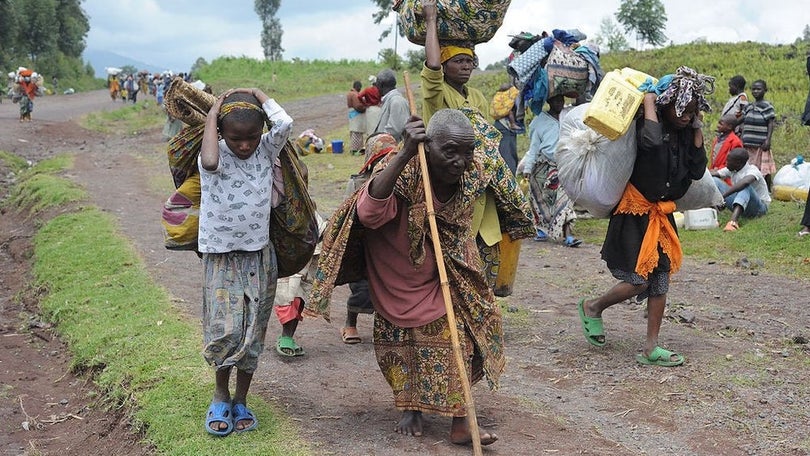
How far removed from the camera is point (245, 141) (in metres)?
4.18

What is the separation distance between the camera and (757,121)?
11.5 metres

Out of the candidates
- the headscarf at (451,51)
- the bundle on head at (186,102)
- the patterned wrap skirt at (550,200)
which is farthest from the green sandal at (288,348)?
the patterned wrap skirt at (550,200)

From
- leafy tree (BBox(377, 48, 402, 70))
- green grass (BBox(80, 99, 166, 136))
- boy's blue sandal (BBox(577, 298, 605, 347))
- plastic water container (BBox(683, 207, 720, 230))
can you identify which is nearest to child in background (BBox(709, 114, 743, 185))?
plastic water container (BBox(683, 207, 720, 230))

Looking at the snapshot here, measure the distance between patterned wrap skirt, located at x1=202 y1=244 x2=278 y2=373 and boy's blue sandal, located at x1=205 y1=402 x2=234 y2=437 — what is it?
0.26 m

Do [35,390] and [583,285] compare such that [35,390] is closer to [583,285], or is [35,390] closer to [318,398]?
[318,398]

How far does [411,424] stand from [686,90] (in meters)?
2.58

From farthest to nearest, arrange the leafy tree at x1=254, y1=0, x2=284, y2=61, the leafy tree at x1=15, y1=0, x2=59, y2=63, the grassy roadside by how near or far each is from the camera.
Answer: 1. the leafy tree at x1=254, y1=0, x2=284, y2=61
2. the leafy tree at x1=15, y1=0, x2=59, y2=63
3. the grassy roadside

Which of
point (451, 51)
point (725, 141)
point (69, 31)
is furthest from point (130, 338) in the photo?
point (69, 31)

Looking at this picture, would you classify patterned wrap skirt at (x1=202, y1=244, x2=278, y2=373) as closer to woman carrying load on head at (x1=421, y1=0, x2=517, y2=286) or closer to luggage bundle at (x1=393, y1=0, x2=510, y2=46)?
woman carrying load on head at (x1=421, y1=0, x2=517, y2=286)

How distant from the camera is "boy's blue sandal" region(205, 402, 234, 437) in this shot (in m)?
4.41

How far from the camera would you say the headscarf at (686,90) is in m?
5.14

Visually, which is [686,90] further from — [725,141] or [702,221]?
[725,141]

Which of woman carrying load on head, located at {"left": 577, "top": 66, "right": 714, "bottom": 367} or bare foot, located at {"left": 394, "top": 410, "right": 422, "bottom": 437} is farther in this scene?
woman carrying load on head, located at {"left": 577, "top": 66, "right": 714, "bottom": 367}

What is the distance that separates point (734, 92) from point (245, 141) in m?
9.76
